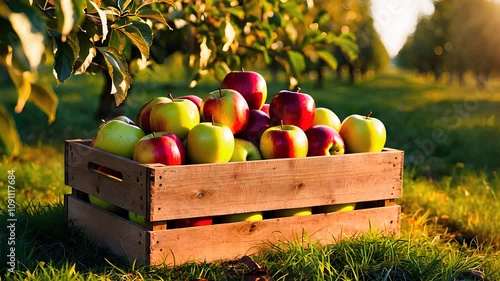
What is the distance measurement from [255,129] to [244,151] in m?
0.23

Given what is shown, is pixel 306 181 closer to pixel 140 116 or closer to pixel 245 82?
pixel 245 82

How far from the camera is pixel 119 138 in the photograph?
327 cm

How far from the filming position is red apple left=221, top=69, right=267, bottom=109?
3.59 metres

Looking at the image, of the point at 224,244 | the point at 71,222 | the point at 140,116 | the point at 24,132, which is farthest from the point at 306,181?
the point at 24,132

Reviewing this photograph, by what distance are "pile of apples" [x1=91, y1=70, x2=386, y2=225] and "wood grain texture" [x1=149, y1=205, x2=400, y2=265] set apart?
323 millimetres

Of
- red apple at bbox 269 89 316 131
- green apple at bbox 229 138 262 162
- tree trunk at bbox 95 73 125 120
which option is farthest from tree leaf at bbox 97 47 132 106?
tree trunk at bbox 95 73 125 120

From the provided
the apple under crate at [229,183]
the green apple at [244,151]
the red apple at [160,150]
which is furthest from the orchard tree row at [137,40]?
the green apple at [244,151]

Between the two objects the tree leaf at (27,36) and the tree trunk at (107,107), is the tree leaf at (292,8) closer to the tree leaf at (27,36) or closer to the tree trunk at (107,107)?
the tree leaf at (27,36)

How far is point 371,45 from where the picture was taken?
38812mm

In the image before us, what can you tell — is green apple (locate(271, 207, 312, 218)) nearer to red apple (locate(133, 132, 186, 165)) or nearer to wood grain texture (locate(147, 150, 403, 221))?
wood grain texture (locate(147, 150, 403, 221))

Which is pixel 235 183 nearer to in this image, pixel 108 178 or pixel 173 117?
pixel 173 117

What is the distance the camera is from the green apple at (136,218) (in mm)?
3055

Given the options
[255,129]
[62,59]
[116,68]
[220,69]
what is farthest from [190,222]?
[220,69]

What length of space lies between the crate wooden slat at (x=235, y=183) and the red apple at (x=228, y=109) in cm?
31
